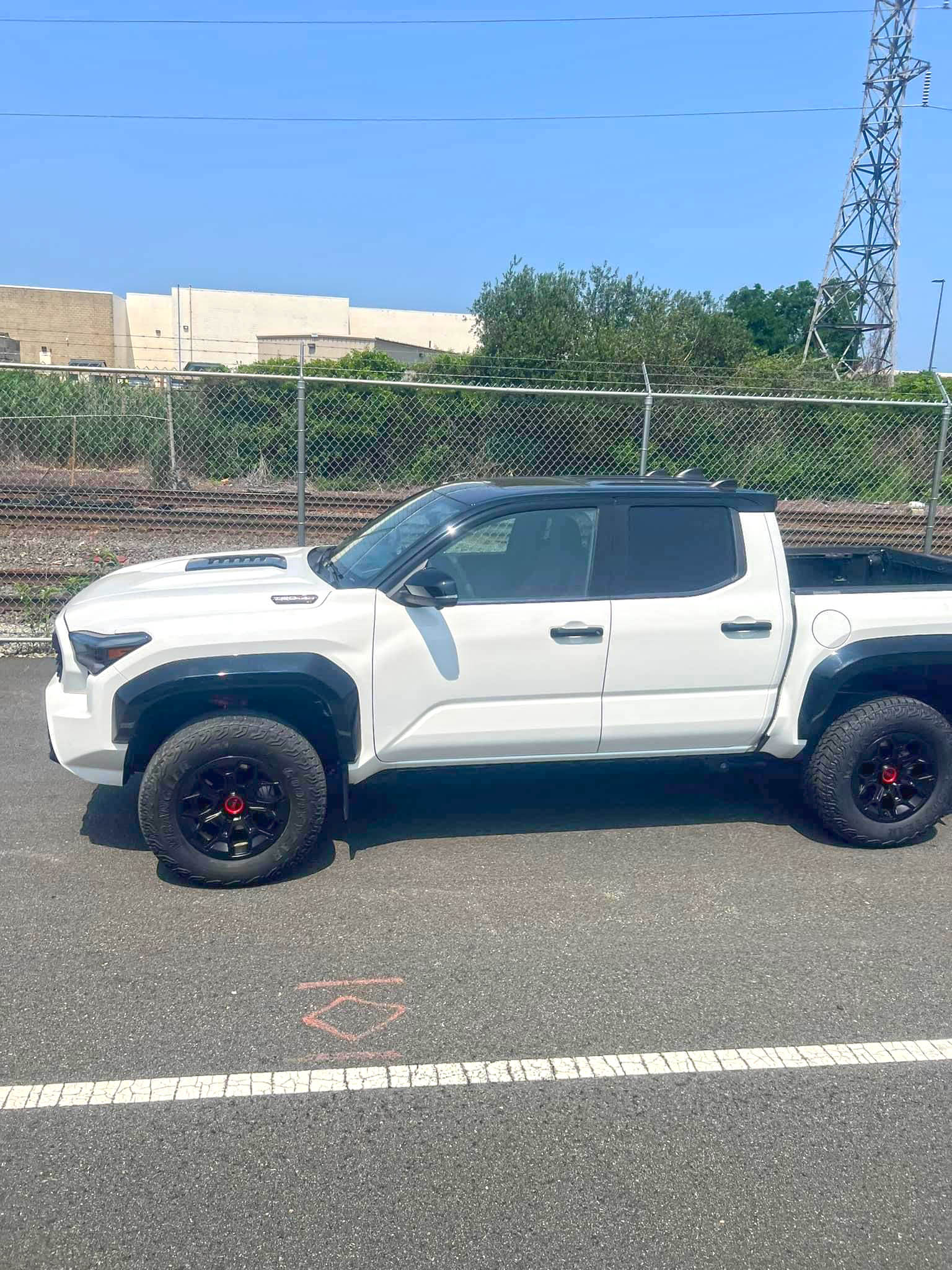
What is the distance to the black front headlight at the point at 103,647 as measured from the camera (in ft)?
14.3

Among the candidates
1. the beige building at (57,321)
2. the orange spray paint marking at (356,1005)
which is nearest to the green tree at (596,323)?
the orange spray paint marking at (356,1005)

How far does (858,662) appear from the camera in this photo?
4898mm

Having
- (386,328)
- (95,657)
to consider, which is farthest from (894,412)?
(386,328)

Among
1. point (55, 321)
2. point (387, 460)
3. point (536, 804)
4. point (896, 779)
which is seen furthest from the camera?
point (55, 321)

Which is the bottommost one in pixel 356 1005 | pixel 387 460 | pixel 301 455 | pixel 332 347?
pixel 356 1005

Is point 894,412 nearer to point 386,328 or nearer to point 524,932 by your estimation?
point 524,932

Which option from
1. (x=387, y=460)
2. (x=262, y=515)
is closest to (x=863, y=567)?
(x=262, y=515)

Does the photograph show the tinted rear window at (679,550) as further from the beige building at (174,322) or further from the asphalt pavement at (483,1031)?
the beige building at (174,322)

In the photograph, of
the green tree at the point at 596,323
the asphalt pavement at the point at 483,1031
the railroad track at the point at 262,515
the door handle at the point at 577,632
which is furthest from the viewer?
the green tree at the point at 596,323

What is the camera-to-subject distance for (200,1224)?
2.64 metres

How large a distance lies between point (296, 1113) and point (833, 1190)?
5.00 feet

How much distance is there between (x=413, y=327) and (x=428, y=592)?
6018 centimetres

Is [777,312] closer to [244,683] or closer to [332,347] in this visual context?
[332,347]

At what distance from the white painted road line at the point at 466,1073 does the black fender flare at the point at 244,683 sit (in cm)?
159
